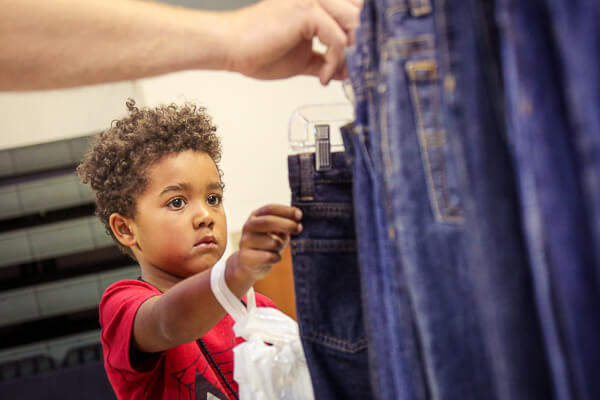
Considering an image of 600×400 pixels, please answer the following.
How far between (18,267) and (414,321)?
2.88 metres

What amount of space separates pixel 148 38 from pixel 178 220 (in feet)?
1.92

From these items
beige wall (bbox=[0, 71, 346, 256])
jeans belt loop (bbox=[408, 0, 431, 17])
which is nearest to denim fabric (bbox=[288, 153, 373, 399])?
jeans belt loop (bbox=[408, 0, 431, 17])

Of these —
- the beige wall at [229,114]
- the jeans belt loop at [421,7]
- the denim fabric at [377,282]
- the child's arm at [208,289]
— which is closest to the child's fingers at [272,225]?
the child's arm at [208,289]

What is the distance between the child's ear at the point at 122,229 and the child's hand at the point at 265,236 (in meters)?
0.67

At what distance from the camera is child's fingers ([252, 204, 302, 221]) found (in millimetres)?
674

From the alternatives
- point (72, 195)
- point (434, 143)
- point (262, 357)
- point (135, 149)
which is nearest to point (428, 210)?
point (434, 143)

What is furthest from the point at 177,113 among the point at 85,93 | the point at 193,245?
the point at 85,93

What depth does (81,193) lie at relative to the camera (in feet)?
9.07

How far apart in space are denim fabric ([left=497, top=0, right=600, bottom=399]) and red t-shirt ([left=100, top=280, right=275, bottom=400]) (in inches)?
29.6

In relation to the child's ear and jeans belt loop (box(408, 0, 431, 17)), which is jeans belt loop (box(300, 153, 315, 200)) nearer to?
jeans belt loop (box(408, 0, 431, 17))

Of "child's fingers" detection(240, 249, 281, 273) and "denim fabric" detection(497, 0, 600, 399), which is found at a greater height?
"denim fabric" detection(497, 0, 600, 399)

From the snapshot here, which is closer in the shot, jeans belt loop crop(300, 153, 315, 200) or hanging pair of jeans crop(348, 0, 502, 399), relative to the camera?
hanging pair of jeans crop(348, 0, 502, 399)

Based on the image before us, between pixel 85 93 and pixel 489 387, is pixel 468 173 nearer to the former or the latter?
pixel 489 387

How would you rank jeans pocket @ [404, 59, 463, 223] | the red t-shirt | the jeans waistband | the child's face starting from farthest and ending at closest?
the child's face < the red t-shirt < the jeans waistband < jeans pocket @ [404, 59, 463, 223]
